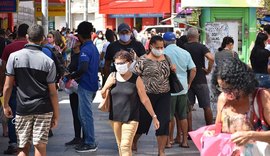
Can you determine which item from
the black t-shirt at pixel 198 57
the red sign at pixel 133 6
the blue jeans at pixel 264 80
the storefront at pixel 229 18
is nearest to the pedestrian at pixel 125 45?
the black t-shirt at pixel 198 57

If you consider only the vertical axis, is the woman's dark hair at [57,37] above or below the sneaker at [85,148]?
above

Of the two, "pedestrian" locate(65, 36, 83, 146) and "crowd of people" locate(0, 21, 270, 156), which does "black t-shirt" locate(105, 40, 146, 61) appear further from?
"pedestrian" locate(65, 36, 83, 146)

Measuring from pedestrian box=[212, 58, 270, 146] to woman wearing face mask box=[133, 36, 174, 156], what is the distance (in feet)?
11.4

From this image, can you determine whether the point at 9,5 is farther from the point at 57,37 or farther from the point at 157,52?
the point at 157,52

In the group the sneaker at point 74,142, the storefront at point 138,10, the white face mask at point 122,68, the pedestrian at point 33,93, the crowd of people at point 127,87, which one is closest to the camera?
the crowd of people at point 127,87

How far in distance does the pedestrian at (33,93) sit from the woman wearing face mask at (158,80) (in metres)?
1.87

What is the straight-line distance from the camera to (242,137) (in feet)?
13.9

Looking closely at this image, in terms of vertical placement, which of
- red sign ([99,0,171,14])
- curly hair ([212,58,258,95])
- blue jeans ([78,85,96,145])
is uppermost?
red sign ([99,0,171,14])

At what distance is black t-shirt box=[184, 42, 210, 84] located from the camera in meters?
9.87

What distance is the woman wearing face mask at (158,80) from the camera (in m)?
8.14

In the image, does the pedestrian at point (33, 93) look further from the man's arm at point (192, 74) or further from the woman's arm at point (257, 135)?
the man's arm at point (192, 74)

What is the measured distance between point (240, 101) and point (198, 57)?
5.36 metres

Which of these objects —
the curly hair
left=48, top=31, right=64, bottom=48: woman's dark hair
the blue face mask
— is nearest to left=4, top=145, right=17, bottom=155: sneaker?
the blue face mask

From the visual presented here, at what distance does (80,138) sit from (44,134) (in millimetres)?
2940
